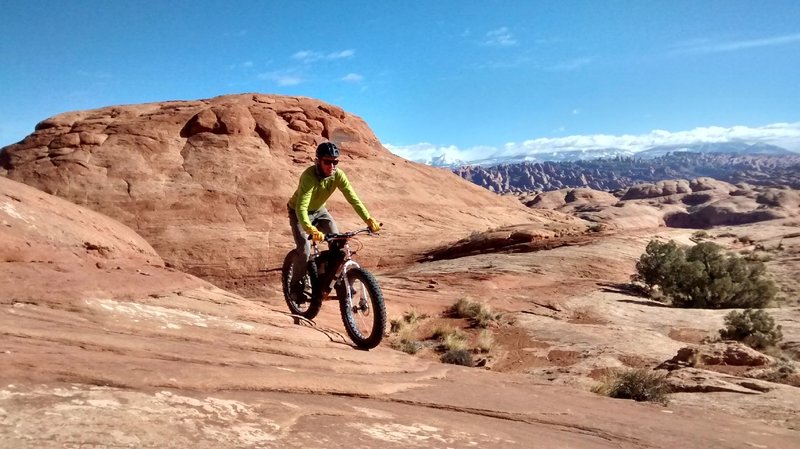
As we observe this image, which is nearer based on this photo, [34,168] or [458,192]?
[34,168]

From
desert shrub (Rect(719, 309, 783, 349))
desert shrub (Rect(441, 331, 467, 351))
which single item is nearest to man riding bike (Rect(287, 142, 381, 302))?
desert shrub (Rect(441, 331, 467, 351))

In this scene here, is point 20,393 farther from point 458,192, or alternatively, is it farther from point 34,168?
point 458,192

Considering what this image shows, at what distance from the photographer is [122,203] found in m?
30.0

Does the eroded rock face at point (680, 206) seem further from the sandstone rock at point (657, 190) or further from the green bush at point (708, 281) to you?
the green bush at point (708, 281)

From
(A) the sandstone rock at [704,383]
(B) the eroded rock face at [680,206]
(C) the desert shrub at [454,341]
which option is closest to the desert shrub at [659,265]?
(C) the desert shrub at [454,341]

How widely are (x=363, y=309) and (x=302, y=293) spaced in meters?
1.63

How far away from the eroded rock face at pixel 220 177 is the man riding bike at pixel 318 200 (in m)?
19.0

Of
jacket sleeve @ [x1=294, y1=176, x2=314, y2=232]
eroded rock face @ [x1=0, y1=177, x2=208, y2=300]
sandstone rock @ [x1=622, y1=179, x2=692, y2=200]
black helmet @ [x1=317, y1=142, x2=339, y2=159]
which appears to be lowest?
eroded rock face @ [x1=0, y1=177, x2=208, y2=300]

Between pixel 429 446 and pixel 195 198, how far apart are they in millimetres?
30348

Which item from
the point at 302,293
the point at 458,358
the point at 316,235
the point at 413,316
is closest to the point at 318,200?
the point at 316,235

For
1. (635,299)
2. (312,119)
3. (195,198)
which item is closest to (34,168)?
(195,198)

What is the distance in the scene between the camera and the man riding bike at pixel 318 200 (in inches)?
267

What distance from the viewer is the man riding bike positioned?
6770 millimetres

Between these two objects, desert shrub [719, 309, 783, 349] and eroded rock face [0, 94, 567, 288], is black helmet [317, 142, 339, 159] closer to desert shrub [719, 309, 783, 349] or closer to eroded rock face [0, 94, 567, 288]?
desert shrub [719, 309, 783, 349]
